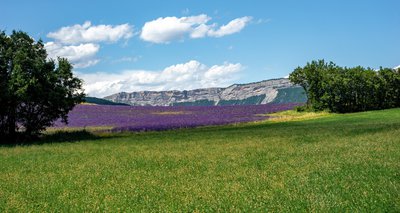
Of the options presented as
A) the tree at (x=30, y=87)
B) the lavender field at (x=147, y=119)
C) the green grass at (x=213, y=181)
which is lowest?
the green grass at (x=213, y=181)

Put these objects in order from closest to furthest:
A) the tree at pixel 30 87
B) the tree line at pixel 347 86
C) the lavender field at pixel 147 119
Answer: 1. the tree at pixel 30 87
2. the lavender field at pixel 147 119
3. the tree line at pixel 347 86

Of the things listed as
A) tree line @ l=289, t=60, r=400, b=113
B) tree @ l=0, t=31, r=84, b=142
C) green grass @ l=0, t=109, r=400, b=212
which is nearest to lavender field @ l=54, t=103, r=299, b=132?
tree @ l=0, t=31, r=84, b=142

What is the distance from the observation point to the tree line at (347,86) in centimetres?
9319

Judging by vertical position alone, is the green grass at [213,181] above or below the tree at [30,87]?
below

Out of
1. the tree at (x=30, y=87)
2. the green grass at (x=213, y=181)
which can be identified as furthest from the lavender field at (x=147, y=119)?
the green grass at (x=213, y=181)

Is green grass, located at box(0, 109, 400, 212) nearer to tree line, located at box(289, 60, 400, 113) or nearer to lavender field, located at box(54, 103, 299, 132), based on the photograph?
lavender field, located at box(54, 103, 299, 132)

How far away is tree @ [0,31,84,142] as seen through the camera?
116 feet

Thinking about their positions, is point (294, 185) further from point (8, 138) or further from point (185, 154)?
point (8, 138)

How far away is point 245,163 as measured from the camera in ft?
63.6

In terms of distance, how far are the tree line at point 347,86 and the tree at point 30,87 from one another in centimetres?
6752

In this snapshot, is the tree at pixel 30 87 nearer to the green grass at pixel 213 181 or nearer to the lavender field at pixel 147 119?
the lavender field at pixel 147 119

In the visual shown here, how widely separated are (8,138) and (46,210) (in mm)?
31634

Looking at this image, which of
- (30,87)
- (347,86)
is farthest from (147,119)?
(347,86)

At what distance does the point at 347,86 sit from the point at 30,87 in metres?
76.2
